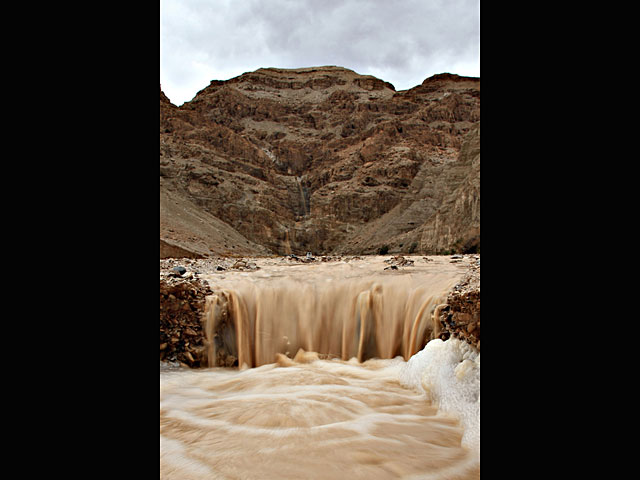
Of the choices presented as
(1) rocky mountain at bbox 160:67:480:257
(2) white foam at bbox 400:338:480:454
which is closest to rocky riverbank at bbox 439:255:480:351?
(2) white foam at bbox 400:338:480:454

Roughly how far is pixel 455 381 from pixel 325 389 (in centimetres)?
136

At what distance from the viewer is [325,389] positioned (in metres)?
3.53

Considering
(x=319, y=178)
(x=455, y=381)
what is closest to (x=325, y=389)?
(x=455, y=381)

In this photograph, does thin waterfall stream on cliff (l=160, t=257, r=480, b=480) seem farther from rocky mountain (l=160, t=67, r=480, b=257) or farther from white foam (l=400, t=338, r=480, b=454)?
rocky mountain (l=160, t=67, r=480, b=257)

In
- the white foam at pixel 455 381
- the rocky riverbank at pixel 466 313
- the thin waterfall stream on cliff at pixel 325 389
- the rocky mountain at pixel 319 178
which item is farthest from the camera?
the rocky mountain at pixel 319 178

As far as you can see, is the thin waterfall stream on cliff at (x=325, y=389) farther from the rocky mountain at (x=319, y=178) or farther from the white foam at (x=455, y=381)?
the rocky mountain at (x=319, y=178)

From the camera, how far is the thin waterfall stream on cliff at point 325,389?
205cm

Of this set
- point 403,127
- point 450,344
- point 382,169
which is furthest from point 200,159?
point 450,344

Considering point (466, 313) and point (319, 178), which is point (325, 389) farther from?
point (319, 178)

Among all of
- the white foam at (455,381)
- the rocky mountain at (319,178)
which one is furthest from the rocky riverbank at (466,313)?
the rocky mountain at (319,178)

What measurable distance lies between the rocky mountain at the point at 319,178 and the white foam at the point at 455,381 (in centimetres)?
1411
